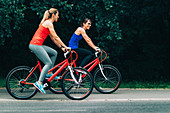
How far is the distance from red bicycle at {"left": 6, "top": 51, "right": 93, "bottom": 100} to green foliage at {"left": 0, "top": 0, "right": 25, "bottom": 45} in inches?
138

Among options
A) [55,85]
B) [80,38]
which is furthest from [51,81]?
[80,38]

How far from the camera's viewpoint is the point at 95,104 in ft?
25.8

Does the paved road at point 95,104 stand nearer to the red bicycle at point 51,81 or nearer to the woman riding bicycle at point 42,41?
the red bicycle at point 51,81

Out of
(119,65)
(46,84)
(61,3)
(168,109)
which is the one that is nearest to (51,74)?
(46,84)

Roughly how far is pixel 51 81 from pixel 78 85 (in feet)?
1.97

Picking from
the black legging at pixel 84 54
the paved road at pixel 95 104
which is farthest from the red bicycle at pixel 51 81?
the black legging at pixel 84 54

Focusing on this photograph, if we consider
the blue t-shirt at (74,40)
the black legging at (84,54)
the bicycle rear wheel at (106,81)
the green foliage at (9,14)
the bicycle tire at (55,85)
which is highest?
the green foliage at (9,14)

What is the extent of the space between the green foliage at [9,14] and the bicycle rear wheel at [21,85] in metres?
3.47

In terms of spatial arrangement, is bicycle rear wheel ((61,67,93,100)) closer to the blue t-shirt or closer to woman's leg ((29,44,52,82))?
woman's leg ((29,44,52,82))

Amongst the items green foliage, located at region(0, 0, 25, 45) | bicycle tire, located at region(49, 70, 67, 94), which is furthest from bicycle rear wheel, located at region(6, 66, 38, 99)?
green foliage, located at region(0, 0, 25, 45)

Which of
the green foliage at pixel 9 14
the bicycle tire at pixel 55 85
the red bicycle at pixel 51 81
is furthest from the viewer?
the green foliage at pixel 9 14

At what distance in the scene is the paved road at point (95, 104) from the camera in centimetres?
713

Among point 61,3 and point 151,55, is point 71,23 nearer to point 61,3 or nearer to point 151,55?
point 61,3

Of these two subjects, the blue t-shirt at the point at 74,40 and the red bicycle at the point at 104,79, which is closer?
the blue t-shirt at the point at 74,40
